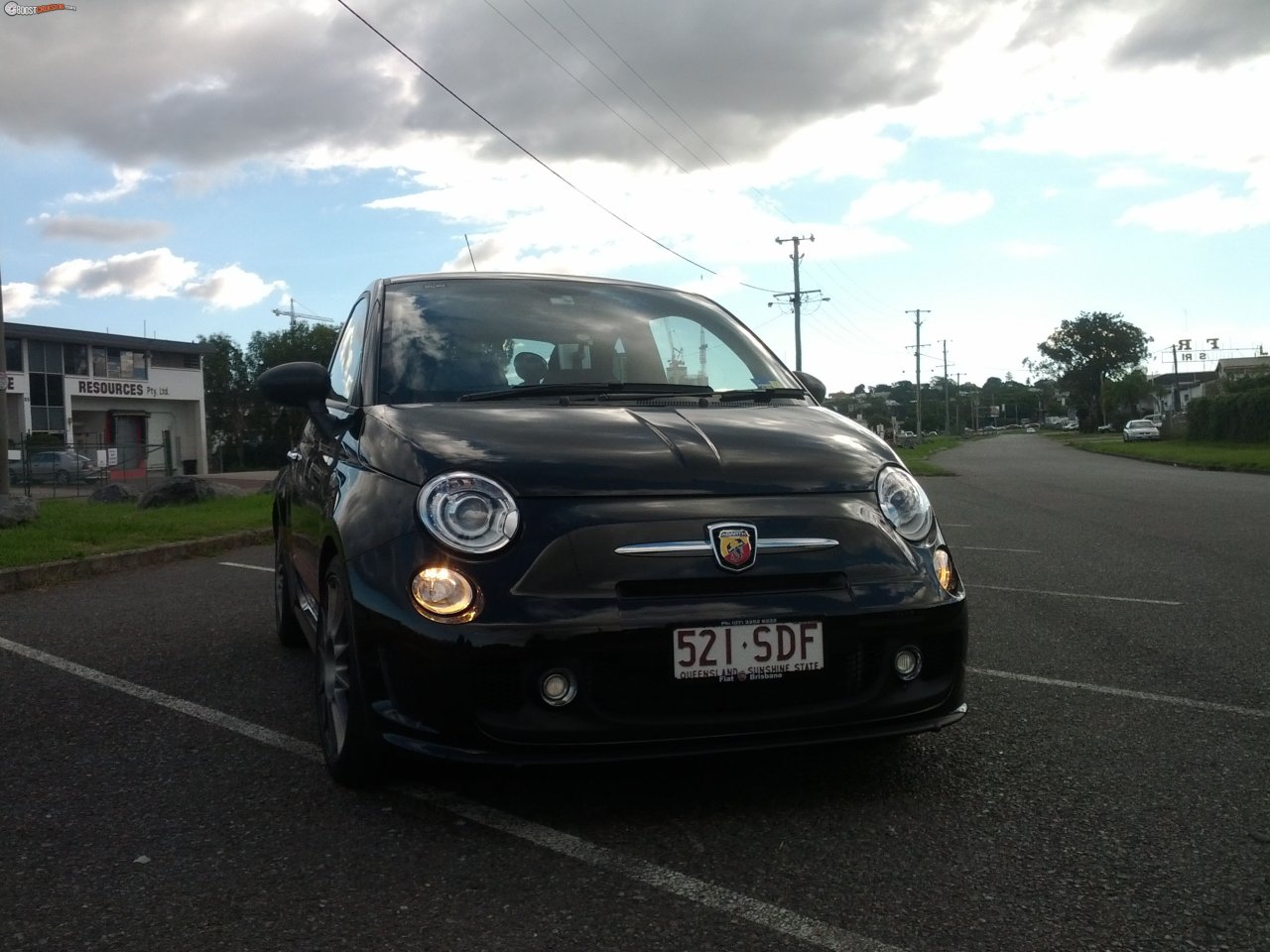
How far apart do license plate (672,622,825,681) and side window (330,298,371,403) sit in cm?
171

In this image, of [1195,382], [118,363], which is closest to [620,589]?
[118,363]

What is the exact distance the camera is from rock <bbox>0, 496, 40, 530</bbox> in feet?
36.3

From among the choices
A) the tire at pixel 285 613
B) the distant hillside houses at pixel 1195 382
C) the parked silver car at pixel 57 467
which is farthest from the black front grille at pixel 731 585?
the distant hillside houses at pixel 1195 382

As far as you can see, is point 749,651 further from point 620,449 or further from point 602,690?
point 620,449

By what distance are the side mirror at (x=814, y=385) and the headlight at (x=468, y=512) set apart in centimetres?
186

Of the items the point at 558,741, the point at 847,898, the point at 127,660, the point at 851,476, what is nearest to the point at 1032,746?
the point at 851,476

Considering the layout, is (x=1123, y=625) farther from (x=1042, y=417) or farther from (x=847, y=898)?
(x=1042, y=417)

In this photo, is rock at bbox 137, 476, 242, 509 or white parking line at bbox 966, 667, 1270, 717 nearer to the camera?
white parking line at bbox 966, 667, 1270, 717

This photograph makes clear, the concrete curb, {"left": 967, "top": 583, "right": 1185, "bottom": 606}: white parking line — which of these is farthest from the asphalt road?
the concrete curb

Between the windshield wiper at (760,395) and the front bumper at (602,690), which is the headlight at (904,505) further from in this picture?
the windshield wiper at (760,395)

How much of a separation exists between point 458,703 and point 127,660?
3.07 metres

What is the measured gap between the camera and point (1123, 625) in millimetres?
5824

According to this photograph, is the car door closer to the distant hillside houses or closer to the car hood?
the car hood

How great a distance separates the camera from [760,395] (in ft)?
13.3
